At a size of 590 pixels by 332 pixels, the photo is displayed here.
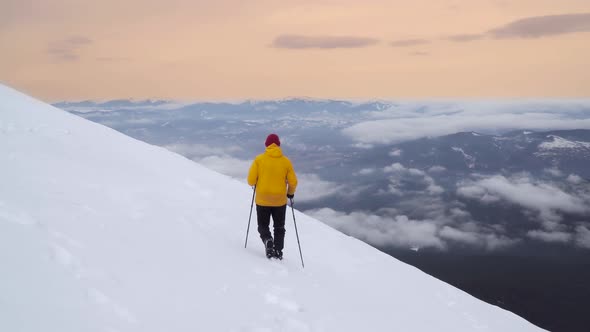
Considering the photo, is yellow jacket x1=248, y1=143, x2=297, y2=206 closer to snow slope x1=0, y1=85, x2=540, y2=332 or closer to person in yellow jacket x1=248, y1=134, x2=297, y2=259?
person in yellow jacket x1=248, y1=134, x2=297, y2=259

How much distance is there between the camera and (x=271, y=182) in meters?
8.81

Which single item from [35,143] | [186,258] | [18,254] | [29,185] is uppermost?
[35,143]

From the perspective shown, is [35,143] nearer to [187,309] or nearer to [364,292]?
[187,309]

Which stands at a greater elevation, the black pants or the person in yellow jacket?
the person in yellow jacket

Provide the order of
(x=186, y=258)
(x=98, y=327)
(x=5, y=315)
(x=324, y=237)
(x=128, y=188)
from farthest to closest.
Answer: (x=324, y=237)
(x=128, y=188)
(x=186, y=258)
(x=98, y=327)
(x=5, y=315)

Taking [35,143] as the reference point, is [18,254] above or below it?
below

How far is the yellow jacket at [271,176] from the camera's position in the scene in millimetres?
8812

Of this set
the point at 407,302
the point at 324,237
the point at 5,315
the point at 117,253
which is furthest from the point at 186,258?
the point at 324,237

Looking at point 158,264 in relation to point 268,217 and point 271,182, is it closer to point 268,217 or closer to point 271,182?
point 268,217

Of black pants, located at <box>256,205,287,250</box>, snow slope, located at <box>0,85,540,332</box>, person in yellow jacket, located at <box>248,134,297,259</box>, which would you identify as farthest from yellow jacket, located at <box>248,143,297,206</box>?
snow slope, located at <box>0,85,540,332</box>

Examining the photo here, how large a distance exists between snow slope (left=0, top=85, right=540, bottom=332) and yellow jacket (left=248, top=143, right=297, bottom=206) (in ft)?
4.47

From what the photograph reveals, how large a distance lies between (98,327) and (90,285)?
945mm

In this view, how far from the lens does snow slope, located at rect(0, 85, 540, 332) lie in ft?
17.2

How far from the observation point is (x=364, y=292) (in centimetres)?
959
